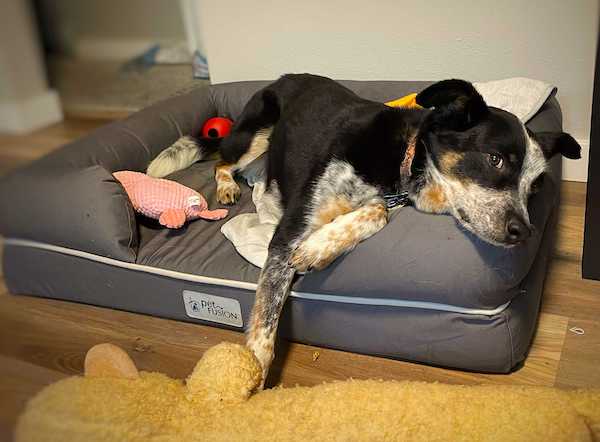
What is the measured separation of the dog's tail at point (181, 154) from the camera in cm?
251

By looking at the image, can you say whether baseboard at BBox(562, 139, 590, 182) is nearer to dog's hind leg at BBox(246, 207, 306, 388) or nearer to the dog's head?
the dog's head

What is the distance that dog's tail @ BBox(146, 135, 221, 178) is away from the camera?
2506 mm

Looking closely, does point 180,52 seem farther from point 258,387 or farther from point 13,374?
point 258,387

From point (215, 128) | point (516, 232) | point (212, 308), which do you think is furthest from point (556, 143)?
point (215, 128)

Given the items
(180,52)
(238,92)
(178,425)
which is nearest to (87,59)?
(180,52)

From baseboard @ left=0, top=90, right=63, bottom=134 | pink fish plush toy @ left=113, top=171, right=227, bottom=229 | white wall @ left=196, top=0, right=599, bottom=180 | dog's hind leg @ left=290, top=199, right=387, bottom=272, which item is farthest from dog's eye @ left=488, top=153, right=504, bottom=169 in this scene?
baseboard @ left=0, top=90, right=63, bottom=134

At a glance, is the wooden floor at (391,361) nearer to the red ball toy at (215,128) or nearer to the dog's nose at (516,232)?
the dog's nose at (516,232)

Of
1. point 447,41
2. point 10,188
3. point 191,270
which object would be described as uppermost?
point 10,188

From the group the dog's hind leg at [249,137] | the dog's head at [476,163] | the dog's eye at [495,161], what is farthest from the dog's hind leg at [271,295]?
the dog's hind leg at [249,137]

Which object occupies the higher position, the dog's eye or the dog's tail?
the dog's eye

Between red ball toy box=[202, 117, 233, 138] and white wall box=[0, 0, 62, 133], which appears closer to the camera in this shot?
white wall box=[0, 0, 62, 133]

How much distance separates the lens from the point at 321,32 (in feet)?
9.97

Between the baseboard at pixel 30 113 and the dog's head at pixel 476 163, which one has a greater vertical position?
the baseboard at pixel 30 113

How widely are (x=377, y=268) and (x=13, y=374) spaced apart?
50.3 inches
